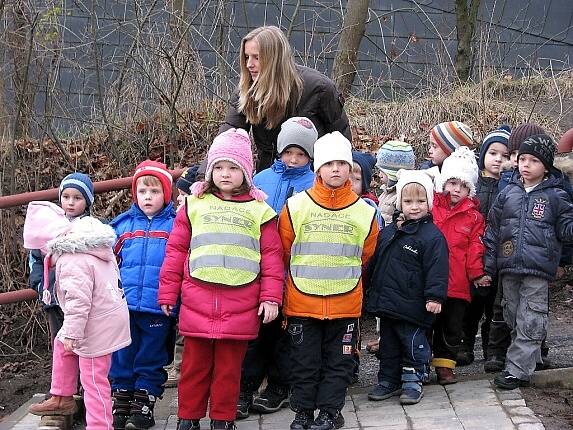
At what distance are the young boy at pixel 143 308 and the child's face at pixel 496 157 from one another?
215 cm

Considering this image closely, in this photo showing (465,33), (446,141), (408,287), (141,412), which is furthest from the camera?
(465,33)

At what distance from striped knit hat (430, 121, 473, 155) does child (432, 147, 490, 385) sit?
0.45 m

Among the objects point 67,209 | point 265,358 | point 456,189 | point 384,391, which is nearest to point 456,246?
point 456,189

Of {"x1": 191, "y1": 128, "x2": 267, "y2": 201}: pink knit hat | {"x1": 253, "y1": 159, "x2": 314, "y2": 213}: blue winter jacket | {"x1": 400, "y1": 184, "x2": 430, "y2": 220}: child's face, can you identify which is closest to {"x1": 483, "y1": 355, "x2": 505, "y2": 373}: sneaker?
{"x1": 400, "y1": 184, "x2": 430, "y2": 220}: child's face

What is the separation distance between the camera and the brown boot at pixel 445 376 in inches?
239

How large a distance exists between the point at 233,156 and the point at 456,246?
1.56 meters

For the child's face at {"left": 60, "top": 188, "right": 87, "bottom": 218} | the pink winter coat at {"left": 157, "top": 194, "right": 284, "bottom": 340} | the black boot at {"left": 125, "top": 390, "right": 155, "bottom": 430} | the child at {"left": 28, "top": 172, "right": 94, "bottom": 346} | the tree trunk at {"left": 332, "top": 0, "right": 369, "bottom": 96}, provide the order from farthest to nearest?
the tree trunk at {"left": 332, "top": 0, "right": 369, "bottom": 96}
the child's face at {"left": 60, "top": 188, "right": 87, "bottom": 218}
the child at {"left": 28, "top": 172, "right": 94, "bottom": 346}
the black boot at {"left": 125, "top": 390, "right": 155, "bottom": 430}
the pink winter coat at {"left": 157, "top": 194, "right": 284, "bottom": 340}

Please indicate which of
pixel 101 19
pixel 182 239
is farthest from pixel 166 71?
pixel 182 239

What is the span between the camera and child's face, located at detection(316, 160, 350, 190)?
5461 millimetres

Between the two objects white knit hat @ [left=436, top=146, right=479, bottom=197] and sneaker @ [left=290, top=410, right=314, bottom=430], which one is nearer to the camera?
sneaker @ [left=290, top=410, right=314, bottom=430]

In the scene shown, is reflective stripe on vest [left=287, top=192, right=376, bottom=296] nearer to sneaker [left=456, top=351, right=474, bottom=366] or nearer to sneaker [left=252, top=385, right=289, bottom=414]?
sneaker [left=252, top=385, right=289, bottom=414]

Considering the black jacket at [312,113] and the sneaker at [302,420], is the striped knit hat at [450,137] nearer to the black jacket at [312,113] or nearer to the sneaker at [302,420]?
the black jacket at [312,113]

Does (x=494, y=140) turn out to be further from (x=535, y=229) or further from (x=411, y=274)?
(x=411, y=274)

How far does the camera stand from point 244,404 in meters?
5.75
